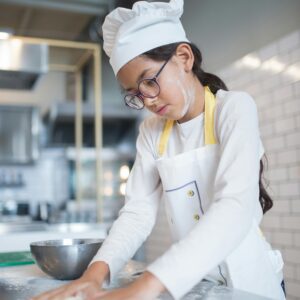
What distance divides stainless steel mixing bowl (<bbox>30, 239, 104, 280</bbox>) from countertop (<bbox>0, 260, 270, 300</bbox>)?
3cm

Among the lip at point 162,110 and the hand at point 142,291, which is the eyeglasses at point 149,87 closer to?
the lip at point 162,110

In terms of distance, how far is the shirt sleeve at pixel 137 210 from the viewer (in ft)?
3.67

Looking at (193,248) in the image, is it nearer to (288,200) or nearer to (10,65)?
(288,200)

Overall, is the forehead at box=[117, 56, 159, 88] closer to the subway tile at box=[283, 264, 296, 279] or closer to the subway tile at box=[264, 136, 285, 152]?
the subway tile at box=[264, 136, 285, 152]

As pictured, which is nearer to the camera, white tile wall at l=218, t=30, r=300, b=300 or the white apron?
the white apron

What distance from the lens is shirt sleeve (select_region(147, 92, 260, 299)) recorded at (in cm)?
81

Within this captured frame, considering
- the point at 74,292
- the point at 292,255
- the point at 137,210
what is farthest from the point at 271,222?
the point at 74,292

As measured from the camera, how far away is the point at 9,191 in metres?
5.10

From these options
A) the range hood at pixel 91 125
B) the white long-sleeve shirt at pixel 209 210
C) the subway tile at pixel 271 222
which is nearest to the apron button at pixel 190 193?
the white long-sleeve shirt at pixel 209 210

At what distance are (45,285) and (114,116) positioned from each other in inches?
133

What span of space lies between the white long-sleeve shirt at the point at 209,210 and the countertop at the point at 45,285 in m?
0.10

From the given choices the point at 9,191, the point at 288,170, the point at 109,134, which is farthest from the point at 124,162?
the point at 288,170

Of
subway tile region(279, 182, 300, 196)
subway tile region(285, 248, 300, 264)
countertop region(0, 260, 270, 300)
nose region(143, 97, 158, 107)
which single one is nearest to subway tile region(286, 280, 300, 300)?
subway tile region(285, 248, 300, 264)

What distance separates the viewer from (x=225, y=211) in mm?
885
